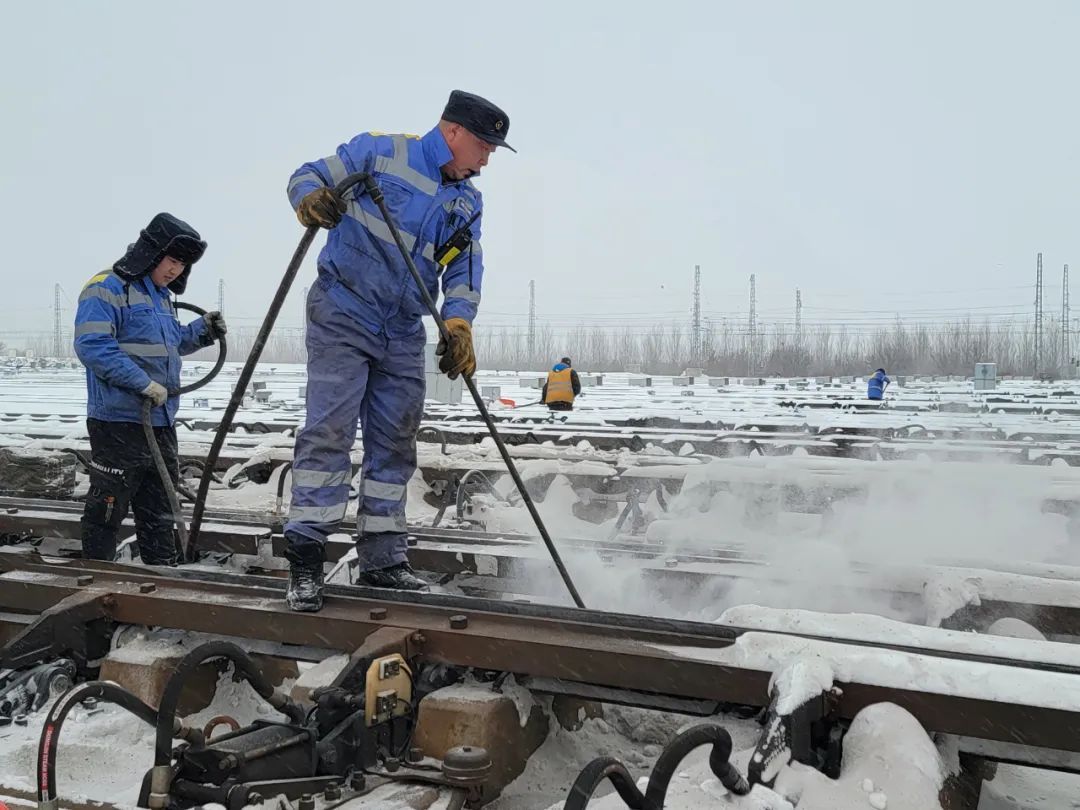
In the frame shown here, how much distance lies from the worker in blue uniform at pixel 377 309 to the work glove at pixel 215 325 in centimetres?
186

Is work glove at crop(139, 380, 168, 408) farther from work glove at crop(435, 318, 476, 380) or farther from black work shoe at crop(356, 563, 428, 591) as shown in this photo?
work glove at crop(435, 318, 476, 380)

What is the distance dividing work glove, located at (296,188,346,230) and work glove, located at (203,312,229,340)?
6.98 ft

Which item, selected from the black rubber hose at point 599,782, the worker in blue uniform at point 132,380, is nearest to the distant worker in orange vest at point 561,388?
the worker in blue uniform at point 132,380

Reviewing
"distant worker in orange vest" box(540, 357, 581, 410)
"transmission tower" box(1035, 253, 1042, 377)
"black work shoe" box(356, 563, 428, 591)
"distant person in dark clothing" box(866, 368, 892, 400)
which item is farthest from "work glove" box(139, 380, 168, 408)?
"transmission tower" box(1035, 253, 1042, 377)

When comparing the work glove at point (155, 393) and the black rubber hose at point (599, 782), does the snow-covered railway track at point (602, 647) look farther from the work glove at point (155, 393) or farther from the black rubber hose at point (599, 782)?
the work glove at point (155, 393)

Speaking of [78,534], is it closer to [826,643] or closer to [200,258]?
[200,258]

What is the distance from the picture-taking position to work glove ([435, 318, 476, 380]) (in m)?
3.47

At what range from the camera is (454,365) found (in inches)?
138

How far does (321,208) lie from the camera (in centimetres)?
316

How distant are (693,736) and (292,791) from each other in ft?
3.23

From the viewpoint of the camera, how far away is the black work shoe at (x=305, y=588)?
3121 mm

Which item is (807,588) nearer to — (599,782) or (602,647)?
(602,647)

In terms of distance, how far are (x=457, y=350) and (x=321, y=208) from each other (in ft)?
2.42

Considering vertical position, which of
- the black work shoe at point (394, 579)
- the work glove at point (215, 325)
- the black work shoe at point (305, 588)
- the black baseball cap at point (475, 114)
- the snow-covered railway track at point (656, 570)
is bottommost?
the snow-covered railway track at point (656, 570)
